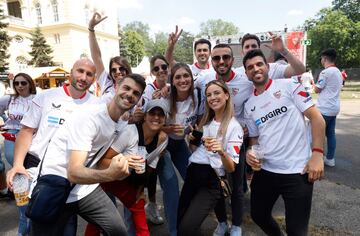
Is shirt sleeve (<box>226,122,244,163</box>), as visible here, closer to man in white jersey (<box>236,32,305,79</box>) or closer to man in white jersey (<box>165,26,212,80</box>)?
man in white jersey (<box>236,32,305,79</box>)

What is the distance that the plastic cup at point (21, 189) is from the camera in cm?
275

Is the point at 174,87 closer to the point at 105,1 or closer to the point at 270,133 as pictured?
the point at 270,133

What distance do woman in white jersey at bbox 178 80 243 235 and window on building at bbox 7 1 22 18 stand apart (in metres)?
54.7

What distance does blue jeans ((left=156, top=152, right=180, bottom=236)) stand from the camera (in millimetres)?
3516

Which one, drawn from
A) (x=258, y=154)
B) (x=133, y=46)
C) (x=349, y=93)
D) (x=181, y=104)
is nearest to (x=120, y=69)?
(x=181, y=104)

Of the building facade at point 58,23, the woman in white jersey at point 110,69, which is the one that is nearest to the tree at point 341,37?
the building facade at point 58,23

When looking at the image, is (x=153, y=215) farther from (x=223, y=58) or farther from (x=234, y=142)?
(x=223, y=58)

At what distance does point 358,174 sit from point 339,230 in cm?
237

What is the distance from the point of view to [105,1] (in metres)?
54.8

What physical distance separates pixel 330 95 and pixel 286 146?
4042 mm

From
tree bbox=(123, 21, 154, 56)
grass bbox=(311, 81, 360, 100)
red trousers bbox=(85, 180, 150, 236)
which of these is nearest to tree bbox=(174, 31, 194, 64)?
tree bbox=(123, 21, 154, 56)

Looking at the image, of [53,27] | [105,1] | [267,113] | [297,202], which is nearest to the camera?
[297,202]

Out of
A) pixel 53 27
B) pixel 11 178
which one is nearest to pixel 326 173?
pixel 11 178

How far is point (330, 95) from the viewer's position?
605cm
